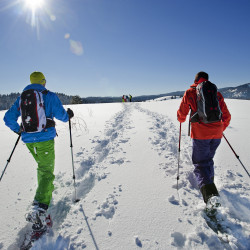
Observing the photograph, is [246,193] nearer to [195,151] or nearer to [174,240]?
[195,151]

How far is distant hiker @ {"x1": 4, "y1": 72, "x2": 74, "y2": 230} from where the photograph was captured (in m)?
2.51

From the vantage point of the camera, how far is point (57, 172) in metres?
3.95

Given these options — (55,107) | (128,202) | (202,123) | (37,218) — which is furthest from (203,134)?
(37,218)

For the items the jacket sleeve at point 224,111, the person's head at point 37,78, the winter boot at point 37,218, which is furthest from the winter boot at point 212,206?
the person's head at point 37,78

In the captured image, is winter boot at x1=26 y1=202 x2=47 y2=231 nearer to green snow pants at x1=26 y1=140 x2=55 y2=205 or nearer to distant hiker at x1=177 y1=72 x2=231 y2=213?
green snow pants at x1=26 y1=140 x2=55 y2=205

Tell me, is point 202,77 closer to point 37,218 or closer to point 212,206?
point 212,206

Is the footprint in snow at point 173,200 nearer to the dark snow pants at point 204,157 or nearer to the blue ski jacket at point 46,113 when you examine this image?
the dark snow pants at point 204,157

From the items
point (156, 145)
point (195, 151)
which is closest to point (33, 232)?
point (195, 151)

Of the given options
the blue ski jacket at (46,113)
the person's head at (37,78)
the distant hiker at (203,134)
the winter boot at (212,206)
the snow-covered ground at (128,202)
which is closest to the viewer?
the snow-covered ground at (128,202)

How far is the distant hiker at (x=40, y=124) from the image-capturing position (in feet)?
8.23

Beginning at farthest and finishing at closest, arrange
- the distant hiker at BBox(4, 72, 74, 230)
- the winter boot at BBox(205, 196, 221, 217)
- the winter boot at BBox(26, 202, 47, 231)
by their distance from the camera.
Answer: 1. the distant hiker at BBox(4, 72, 74, 230)
2. the winter boot at BBox(205, 196, 221, 217)
3. the winter boot at BBox(26, 202, 47, 231)

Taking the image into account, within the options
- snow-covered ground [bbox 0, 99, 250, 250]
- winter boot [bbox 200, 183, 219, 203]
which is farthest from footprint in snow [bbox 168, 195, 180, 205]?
winter boot [bbox 200, 183, 219, 203]

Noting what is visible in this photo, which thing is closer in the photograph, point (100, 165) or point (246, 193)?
point (246, 193)

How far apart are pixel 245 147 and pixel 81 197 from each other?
5.19 meters
